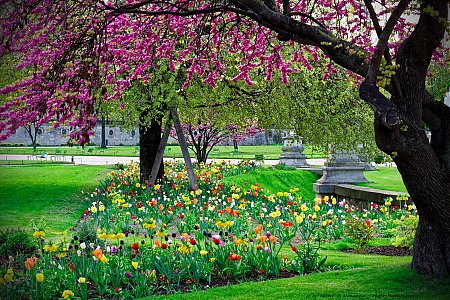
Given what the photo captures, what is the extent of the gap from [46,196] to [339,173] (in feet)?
26.7

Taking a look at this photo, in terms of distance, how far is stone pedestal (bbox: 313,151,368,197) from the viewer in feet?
56.7

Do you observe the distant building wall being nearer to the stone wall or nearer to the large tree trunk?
the stone wall

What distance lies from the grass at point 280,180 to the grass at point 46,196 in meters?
4.85

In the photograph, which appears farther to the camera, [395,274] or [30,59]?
[30,59]

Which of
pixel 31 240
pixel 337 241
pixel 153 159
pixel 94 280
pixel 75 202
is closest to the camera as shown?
pixel 94 280

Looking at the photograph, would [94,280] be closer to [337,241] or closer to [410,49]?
[410,49]

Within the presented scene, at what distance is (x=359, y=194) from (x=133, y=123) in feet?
18.9

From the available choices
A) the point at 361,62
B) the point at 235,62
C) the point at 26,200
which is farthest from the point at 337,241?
the point at 26,200

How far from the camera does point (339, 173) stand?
1756 cm

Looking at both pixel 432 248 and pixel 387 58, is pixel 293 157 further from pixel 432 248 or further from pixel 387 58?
pixel 387 58

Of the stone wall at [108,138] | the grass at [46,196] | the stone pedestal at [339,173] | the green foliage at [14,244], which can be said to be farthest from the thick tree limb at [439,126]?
the stone wall at [108,138]

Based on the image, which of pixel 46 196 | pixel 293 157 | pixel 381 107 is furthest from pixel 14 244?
pixel 293 157

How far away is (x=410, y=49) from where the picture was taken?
6219 mm

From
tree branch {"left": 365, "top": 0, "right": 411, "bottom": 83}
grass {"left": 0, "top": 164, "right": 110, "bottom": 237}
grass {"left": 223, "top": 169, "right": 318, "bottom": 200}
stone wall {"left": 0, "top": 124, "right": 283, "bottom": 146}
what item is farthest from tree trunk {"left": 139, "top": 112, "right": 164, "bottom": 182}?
stone wall {"left": 0, "top": 124, "right": 283, "bottom": 146}
